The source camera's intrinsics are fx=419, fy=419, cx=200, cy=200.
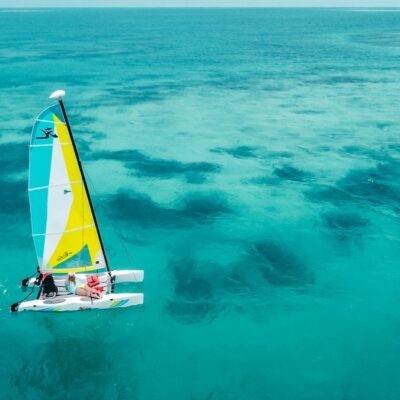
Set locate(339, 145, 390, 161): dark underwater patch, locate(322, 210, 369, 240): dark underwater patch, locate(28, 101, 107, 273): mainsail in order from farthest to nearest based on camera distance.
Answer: locate(339, 145, 390, 161): dark underwater patch, locate(322, 210, 369, 240): dark underwater patch, locate(28, 101, 107, 273): mainsail

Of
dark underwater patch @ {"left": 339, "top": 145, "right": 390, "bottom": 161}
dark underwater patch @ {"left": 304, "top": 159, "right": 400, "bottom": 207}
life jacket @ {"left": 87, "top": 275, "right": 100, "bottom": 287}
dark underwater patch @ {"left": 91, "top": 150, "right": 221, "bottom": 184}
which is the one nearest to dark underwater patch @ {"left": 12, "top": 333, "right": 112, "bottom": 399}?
life jacket @ {"left": 87, "top": 275, "right": 100, "bottom": 287}

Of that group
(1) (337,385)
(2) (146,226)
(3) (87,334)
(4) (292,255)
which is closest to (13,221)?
(2) (146,226)

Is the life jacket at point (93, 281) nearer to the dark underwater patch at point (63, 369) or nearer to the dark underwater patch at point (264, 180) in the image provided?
the dark underwater patch at point (63, 369)

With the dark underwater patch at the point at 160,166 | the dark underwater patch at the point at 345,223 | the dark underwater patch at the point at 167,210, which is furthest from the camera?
the dark underwater patch at the point at 160,166

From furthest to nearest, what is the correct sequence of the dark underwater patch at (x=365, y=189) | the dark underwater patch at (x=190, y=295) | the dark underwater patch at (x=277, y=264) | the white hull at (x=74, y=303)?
1. the dark underwater patch at (x=365, y=189)
2. the dark underwater patch at (x=277, y=264)
3. the dark underwater patch at (x=190, y=295)
4. the white hull at (x=74, y=303)

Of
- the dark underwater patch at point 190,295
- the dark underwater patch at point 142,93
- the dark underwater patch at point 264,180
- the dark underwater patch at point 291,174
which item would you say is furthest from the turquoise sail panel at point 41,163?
the dark underwater patch at point 142,93

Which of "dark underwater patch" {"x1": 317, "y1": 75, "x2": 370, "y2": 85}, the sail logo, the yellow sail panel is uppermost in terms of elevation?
the sail logo

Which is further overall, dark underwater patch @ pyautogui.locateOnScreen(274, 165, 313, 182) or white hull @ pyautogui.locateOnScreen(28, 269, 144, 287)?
dark underwater patch @ pyautogui.locateOnScreen(274, 165, 313, 182)

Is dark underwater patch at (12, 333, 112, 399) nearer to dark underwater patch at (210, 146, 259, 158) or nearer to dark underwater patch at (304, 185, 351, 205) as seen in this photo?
dark underwater patch at (304, 185, 351, 205)
